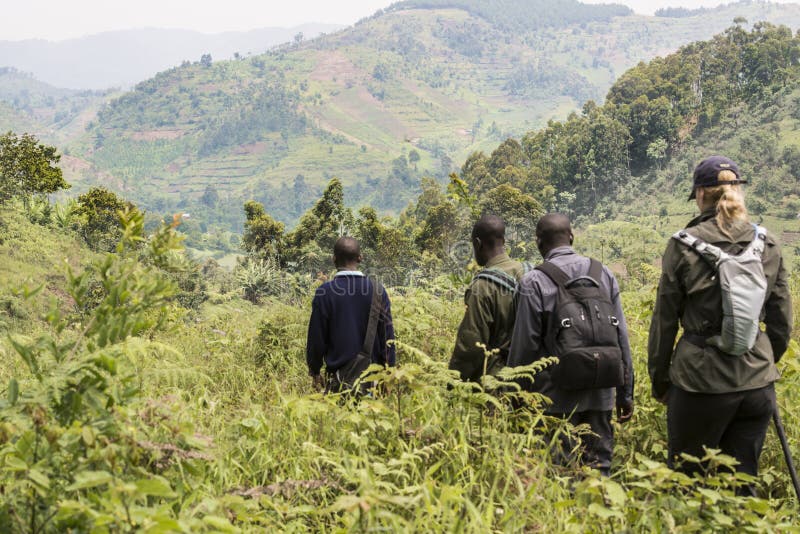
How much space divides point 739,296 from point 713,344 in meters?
0.22

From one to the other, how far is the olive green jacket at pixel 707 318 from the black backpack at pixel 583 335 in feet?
0.62

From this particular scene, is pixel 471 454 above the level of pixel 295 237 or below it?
above

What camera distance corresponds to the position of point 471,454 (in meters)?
2.31

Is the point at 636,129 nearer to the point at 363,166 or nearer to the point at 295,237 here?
the point at 295,237

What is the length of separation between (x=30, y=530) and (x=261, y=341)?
410 cm

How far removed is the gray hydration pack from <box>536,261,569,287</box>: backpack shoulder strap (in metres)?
0.61

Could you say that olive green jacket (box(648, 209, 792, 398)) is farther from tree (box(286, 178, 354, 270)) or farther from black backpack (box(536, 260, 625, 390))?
tree (box(286, 178, 354, 270))

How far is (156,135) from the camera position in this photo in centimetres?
19038

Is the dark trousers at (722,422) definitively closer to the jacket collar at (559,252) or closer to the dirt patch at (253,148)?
the jacket collar at (559,252)

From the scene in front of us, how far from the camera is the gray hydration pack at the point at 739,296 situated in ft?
7.49

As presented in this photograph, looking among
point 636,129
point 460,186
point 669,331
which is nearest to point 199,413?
point 669,331

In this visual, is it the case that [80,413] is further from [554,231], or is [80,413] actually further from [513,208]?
[513,208]

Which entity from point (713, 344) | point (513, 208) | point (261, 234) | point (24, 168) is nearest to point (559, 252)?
point (713, 344)

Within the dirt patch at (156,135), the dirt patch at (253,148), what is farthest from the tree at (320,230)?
the dirt patch at (156,135)
